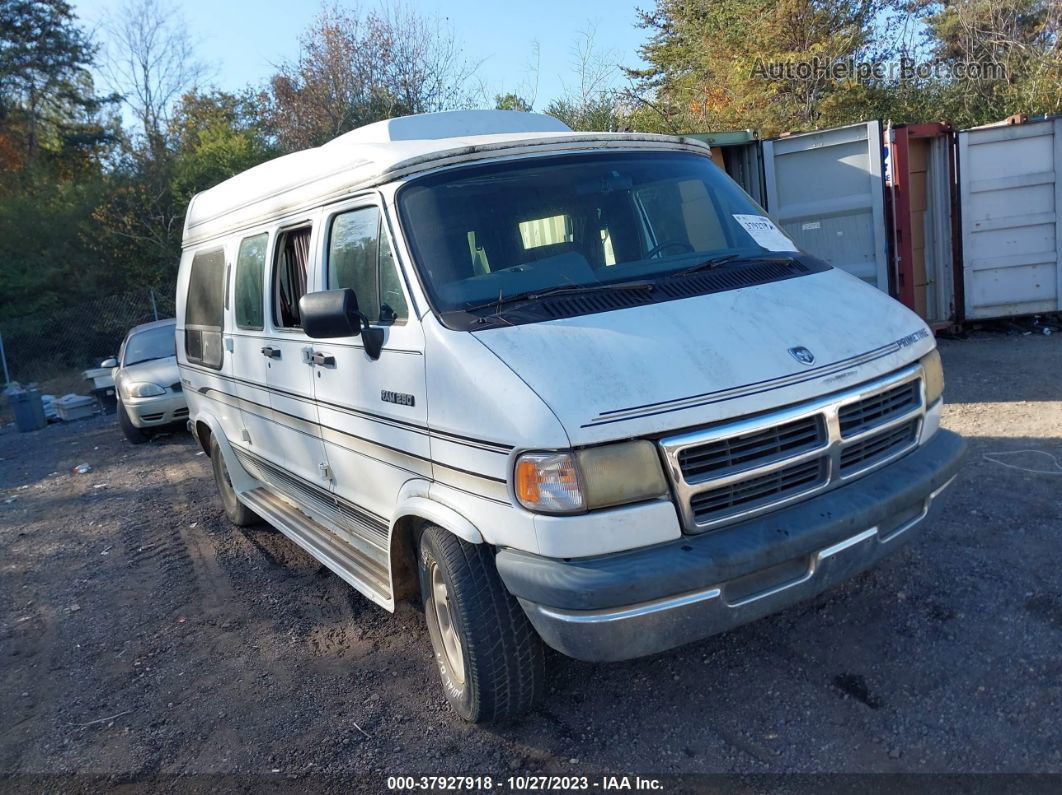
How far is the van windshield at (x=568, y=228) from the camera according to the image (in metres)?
3.42

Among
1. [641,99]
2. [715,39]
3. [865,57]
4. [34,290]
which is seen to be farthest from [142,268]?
[865,57]

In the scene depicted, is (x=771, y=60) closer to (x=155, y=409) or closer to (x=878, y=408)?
(x=155, y=409)

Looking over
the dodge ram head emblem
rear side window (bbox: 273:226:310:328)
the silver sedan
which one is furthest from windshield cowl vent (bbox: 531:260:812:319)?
the silver sedan

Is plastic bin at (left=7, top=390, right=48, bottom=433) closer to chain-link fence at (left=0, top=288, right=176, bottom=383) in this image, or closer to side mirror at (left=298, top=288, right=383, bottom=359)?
chain-link fence at (left=0, top=288, right=176, bottom=383)

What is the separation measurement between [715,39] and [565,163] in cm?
1807

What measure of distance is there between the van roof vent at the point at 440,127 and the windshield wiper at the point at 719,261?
119 cm

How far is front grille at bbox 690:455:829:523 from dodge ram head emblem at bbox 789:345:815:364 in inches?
14.2

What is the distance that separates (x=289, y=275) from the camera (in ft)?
15.0

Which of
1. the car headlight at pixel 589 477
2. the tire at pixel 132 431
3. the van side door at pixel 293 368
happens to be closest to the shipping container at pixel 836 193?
the van side door at pixel 293 368

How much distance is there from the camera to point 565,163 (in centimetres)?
383

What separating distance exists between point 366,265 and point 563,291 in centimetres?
97

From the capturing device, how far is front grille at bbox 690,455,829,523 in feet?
9.34

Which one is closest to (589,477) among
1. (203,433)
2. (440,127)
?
(440,127)

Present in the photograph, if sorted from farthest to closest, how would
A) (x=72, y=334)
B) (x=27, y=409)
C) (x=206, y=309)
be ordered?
1. (x=72, y=334)
2. (x=27, y=409)
3. (x=206, y=309)
